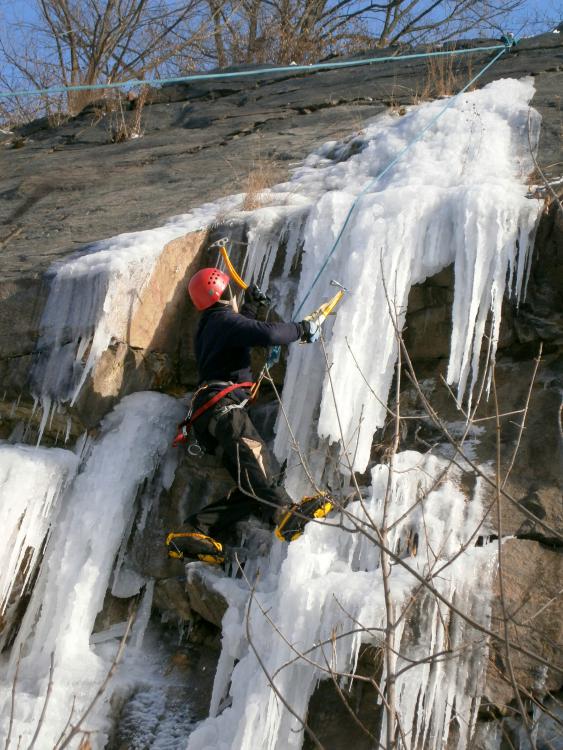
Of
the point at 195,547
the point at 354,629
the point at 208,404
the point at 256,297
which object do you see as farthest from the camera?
the point at 256,297

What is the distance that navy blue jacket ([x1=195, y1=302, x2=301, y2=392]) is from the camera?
470 cm

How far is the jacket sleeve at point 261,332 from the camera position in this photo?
4.66 metres

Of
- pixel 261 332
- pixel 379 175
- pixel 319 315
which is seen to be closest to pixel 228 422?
pixel 261 332

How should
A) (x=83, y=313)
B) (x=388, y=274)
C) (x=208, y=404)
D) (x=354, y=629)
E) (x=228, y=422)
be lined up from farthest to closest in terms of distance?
(x=83, y=313)
(x=388, y=274)
(x=208, y=404)
(x=228, y=422)
(x=354, y=629)

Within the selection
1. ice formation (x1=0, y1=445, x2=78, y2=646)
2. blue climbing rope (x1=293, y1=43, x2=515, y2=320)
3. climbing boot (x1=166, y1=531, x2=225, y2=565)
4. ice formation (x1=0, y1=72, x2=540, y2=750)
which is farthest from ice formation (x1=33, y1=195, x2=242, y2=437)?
climbing boot (x1=166, y1=531, x2=225, y2=565)

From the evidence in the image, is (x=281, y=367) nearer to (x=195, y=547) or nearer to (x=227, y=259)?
(x=227, y=259)

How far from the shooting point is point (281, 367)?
5461 millimetres

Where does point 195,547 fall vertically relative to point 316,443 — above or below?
below

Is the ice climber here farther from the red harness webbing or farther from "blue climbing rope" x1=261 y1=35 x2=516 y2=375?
"blue climbing rope" x1=261 y1=35 x2=516 y2=375

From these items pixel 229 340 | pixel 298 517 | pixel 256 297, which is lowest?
pixel 298 517

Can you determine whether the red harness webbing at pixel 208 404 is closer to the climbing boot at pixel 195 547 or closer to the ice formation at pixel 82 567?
the ice formation at pixel 82 567

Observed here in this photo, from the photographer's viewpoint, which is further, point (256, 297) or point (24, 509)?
point (256, 297)

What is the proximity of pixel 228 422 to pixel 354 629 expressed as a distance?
1.38 metres

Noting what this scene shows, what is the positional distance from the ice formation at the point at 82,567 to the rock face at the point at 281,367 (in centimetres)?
17
